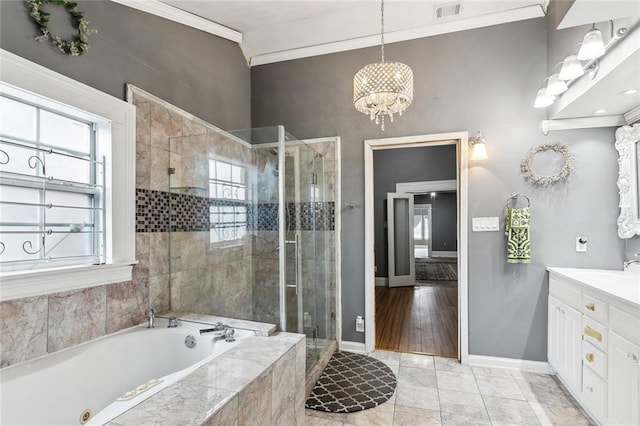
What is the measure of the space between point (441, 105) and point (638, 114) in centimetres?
141

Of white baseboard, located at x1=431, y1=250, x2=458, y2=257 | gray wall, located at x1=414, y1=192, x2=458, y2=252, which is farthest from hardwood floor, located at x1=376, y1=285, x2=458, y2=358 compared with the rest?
gray wall, located at x1=414, y1=192, x2=458, y2=252

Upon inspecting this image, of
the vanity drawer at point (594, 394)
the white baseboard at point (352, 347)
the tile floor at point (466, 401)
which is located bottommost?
the tile floor at point (466, 401)

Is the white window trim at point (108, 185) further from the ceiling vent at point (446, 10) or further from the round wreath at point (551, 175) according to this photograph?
the round wreath at point (551, 175)

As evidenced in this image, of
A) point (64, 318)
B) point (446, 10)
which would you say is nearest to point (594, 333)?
point (446, 10)

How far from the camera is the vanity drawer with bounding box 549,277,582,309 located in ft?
7.16

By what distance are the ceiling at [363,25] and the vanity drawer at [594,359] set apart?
67.4 inches

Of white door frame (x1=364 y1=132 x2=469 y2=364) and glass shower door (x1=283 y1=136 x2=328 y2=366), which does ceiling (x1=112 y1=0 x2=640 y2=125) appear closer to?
white door frame (x1=364 y1=132 x2=469 y2=364)

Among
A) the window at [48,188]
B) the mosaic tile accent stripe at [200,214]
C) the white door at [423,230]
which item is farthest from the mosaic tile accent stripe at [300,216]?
the white door at [423,230]

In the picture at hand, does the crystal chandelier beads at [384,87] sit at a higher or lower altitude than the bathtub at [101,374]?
higher

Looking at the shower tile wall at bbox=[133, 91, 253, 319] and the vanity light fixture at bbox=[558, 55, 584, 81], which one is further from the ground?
the vanity light fixture at bbox=[558, 55, 584, 81]

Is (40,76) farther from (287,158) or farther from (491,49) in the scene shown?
(491,49)

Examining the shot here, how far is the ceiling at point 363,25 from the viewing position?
6.42 feet

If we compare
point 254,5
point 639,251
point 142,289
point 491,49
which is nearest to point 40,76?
point 142,289

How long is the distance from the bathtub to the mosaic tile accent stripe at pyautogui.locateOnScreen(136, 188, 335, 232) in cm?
71
